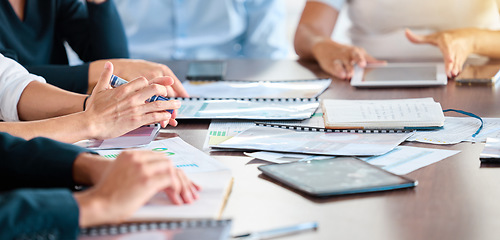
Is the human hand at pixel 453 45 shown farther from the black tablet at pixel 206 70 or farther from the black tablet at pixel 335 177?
the black tablet at pixel 335 177

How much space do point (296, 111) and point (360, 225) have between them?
1.89 ft

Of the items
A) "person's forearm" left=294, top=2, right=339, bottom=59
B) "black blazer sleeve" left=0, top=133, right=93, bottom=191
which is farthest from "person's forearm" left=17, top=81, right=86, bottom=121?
"person's forearm" left=294, top=2, right=339, bottom=59

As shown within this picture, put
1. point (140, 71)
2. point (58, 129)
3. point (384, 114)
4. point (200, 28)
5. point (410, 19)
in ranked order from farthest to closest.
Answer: point (200, 28)
point (410, 19)
point (140, 71)
point (384, 114)
point (58, 129)

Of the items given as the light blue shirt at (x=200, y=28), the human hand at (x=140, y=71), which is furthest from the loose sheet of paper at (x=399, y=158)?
the light blue shirt at (x=200, y=28)

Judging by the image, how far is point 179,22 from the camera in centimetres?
274

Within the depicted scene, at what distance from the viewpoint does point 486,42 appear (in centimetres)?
174

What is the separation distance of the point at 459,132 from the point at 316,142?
0.94 ft

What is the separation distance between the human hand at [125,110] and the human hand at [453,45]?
0.83 metres

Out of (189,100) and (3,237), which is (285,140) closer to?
(189,100)

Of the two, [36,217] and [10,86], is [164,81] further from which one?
[36,217]

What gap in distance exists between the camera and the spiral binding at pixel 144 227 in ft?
2.31

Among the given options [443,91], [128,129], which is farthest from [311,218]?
[443,91]

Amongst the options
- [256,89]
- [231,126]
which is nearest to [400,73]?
[256,89]

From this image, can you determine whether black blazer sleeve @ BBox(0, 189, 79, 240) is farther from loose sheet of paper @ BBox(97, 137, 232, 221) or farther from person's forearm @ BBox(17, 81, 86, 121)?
person's forearm @ BBox(17, 81, 86, 121)
